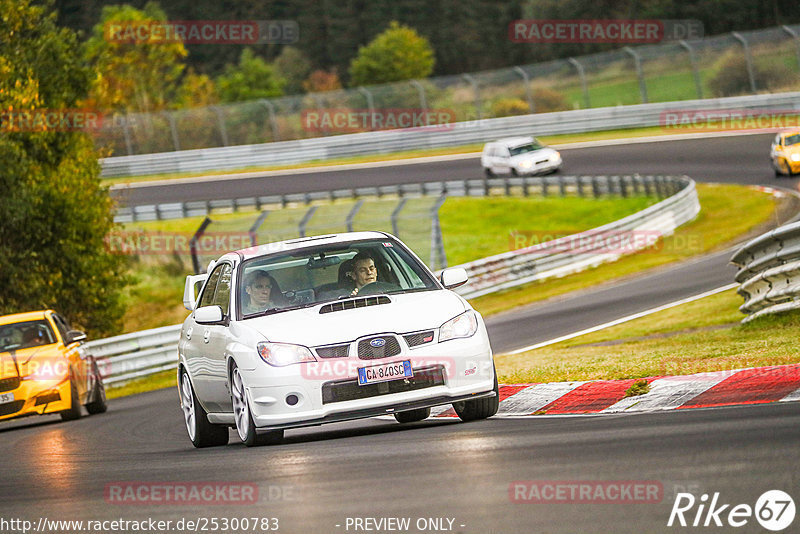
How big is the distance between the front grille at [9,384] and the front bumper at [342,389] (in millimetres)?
7611

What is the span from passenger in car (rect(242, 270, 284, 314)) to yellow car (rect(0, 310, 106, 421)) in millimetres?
6933

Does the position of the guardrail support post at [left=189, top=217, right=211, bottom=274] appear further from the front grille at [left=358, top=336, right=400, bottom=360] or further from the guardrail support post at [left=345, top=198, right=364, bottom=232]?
the front grille at [left=358, top=336, right=400, bottom=360]

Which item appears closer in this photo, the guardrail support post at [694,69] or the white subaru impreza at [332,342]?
the white subaru impreza at [332,342]

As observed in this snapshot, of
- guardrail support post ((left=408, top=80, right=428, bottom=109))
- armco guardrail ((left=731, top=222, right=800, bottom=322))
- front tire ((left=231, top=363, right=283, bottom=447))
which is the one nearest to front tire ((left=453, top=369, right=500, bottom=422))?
front tire ((left=231, top=363, right=283, bottom=447))

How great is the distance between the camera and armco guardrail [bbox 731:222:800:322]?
12867mm

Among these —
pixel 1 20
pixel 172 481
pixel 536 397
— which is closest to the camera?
pixel 172 481

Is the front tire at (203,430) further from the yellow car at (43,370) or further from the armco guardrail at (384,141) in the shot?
the armco guardrail at (384,141)

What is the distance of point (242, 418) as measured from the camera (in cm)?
932

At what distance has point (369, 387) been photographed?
8789 mm

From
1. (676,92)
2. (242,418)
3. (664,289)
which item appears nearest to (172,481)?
(242,418)

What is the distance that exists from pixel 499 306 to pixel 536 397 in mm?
16642

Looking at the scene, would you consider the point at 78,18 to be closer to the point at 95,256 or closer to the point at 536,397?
the point at 95,256

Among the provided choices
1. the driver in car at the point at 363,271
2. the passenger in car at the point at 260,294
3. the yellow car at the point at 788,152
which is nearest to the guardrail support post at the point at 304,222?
the yellow car at the point at 788,152

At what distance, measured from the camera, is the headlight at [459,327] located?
355 inches
